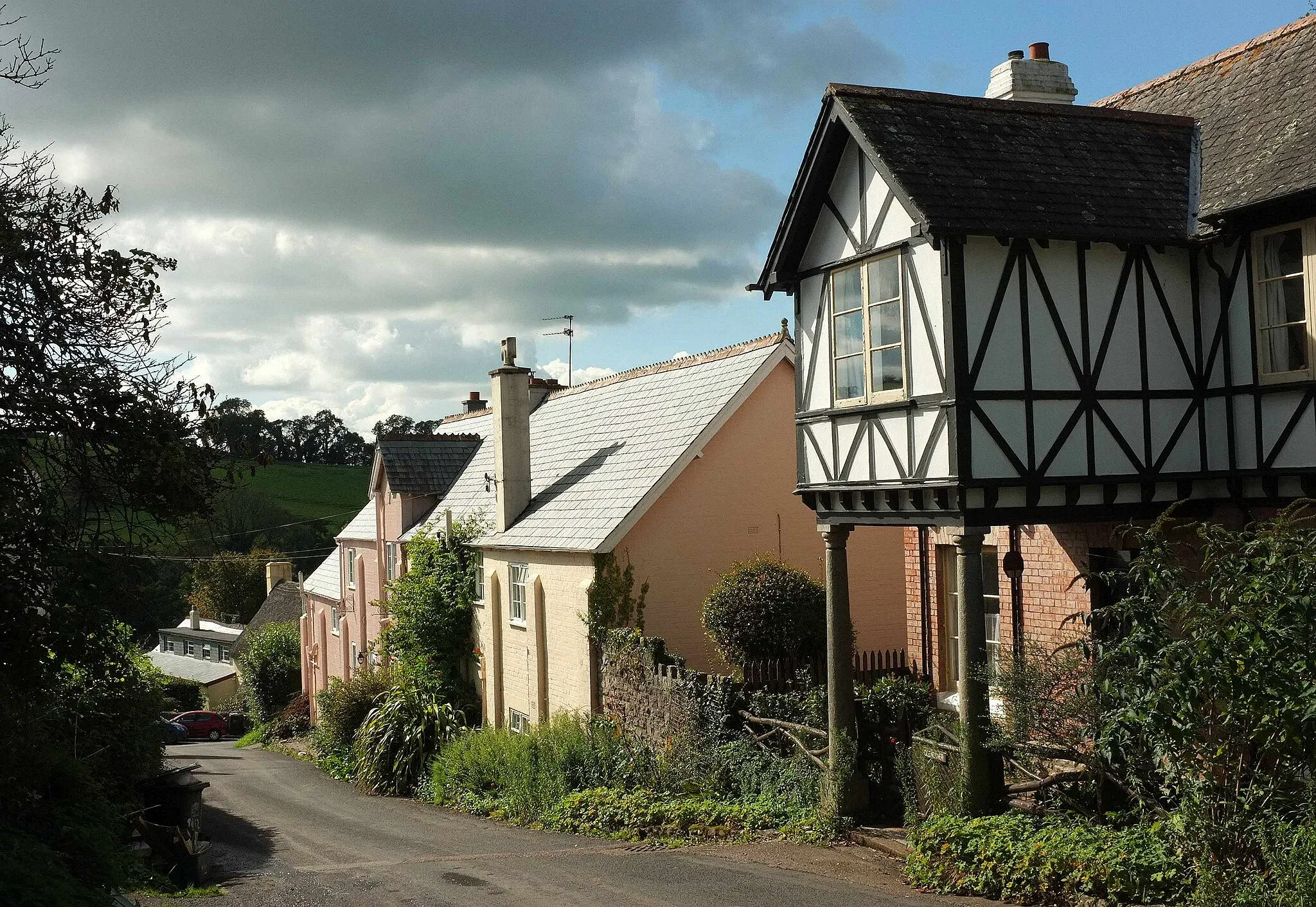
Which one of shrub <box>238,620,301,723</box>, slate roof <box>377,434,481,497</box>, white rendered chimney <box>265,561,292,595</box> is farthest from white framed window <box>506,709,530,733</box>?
white rendered chimney <box>265,561,292,595</box>

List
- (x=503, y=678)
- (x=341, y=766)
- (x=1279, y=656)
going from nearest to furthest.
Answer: (x=1279, y=656)
(x=503, y=678)
(x=341, y=766)

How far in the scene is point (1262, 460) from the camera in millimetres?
12703

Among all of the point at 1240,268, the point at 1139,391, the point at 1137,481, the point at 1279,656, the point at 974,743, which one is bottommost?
the point at 974,743

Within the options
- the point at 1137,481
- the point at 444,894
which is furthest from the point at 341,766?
the point at 1137,481

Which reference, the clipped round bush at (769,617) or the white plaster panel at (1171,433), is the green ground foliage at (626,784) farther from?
the white plaster panel at (1171,433)

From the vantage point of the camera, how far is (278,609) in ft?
221

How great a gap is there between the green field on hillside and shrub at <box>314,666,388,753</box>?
7120 cm

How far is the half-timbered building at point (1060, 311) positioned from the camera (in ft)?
41.4

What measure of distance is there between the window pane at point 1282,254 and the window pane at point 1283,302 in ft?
0.36

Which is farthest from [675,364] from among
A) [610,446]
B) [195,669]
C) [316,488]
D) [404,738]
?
[316,488]

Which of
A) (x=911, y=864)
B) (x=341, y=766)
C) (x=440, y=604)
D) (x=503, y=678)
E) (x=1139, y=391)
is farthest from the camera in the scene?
(x=341, y=766)

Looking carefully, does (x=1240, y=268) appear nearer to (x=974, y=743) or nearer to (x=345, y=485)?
(x=974, y=743)

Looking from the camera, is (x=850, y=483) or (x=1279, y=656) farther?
(x=850, y=483)

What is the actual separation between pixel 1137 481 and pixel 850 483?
Answer: 10.3 feet
